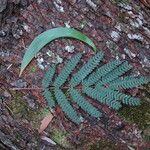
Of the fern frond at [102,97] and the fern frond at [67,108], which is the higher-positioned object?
the fern frond at [102,97]

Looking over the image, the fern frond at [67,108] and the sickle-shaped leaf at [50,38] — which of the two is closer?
the fern frond at [67,108]

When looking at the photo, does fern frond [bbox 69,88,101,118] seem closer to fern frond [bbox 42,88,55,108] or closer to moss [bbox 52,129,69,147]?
fern frond [bbox 42,88,55,108]

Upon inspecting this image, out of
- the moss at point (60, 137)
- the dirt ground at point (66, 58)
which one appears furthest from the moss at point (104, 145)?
the moss at point (60, 137)

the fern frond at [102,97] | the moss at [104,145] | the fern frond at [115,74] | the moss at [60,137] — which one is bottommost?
the moss at [60,137]

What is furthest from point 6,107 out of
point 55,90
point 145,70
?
point 145,70

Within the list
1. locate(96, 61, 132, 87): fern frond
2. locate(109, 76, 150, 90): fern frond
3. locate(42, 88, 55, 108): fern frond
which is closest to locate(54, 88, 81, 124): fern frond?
locate(42, 88, 55, 108): fern frond

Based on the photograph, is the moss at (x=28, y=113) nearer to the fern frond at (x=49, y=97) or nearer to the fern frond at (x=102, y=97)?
the fern frond at (x=49, y=97)
